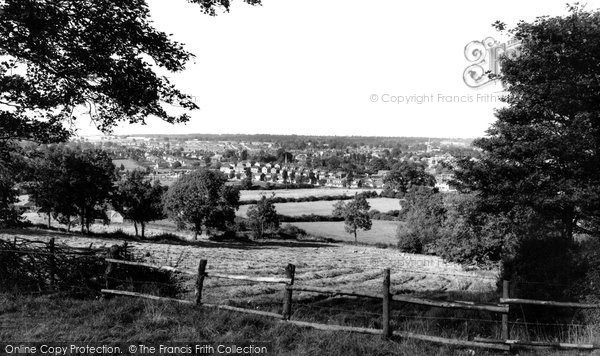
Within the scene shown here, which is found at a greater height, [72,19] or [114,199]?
[72,19]

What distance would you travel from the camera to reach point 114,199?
5344cm

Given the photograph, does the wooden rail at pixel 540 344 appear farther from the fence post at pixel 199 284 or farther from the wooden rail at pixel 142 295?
the wooden rail at pixel 142 295

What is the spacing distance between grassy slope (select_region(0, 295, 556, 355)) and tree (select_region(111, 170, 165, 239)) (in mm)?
46335

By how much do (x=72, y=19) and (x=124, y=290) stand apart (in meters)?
5.56

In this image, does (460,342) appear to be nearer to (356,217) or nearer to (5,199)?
(5,199)

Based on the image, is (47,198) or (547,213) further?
(47,198)

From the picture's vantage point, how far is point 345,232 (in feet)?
235

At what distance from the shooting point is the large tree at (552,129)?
16.1 meters

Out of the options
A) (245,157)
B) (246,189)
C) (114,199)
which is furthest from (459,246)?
(245,157)

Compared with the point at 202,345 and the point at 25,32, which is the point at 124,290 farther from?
the point at 25,32

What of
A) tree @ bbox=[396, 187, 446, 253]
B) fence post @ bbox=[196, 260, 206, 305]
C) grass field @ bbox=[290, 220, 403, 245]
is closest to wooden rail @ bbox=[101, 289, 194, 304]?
fence post @ bbox=[196, 260, 206, 305]

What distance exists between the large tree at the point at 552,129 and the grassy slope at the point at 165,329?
11768 millimetres

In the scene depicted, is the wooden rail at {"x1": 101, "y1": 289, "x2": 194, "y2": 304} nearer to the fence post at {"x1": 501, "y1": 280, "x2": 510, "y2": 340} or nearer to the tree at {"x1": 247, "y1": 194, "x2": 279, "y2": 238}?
the fence post at {"x1": 501, "y1": 280, "x2": 510, "y2": 340}

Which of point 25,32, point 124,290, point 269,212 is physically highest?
point 25,32
